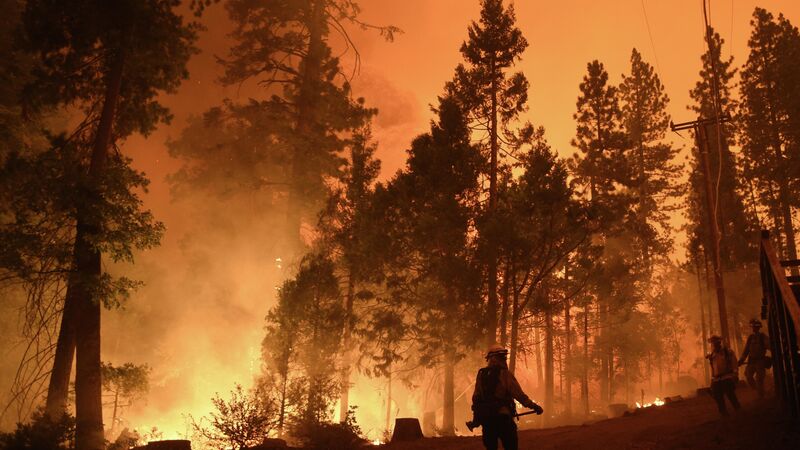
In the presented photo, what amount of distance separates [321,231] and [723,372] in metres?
17.8

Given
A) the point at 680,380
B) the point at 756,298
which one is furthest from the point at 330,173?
the point at 680,380

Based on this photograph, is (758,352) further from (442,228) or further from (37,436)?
(37,436)

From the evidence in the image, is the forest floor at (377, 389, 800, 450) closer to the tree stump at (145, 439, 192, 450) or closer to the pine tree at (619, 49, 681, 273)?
the tree stump at (145, 439, 192, 450)

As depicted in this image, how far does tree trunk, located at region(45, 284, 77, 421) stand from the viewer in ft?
36.1

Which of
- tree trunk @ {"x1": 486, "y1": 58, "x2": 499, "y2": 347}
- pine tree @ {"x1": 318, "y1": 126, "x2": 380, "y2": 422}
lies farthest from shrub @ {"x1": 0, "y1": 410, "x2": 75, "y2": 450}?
tree trunk @ {"x1": 486, "y1": 58, "x2": 499, "y2": 347}

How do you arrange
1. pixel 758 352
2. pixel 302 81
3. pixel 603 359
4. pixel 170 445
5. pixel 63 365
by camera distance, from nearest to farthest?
pixel 170 445 → pixel 63 365 → pixel 758 352 → pixel 302 81 → pixel 603 359

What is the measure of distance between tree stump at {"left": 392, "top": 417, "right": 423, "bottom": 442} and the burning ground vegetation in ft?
0.20

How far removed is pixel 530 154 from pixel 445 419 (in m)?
10.6

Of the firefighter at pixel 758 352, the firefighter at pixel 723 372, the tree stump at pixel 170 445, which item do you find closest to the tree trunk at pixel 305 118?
the tree stump at pixel 170 445

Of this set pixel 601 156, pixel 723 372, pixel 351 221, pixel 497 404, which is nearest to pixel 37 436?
pixel 497 404

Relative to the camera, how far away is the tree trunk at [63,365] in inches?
433

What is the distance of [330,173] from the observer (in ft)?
92.4

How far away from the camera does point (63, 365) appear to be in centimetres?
1141

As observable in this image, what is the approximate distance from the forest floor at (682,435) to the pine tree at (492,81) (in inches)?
429
